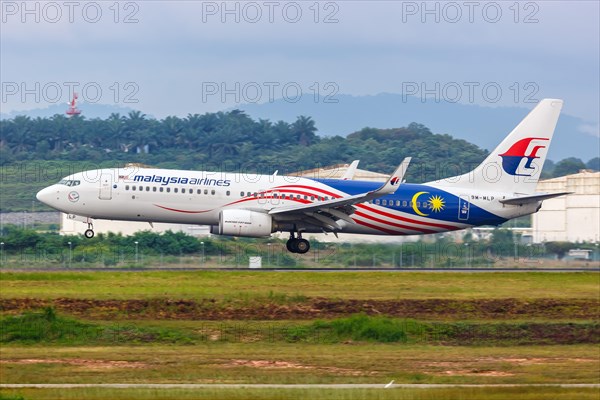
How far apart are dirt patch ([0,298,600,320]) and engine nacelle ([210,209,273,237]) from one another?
9683 mm

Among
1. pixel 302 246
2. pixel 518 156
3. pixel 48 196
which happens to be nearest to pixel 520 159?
pixel 518 156

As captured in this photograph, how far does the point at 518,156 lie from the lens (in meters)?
49.1

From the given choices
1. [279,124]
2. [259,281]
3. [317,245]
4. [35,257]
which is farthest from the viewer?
[279,124]

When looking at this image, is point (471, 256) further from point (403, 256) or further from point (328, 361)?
point (328, 361)

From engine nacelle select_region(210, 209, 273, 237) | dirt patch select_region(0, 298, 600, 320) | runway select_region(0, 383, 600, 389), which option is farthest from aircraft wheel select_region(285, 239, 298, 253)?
runway select_region(0, 383, 600, 389)

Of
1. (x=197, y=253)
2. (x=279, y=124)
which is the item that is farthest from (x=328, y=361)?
(x=279, y=124)

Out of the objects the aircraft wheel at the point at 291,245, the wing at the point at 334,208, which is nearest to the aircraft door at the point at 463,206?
the wing at the point at 334,208

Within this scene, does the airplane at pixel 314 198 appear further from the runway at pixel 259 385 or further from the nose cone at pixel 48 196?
the runway at pixel 259 385

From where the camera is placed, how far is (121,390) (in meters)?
22.1

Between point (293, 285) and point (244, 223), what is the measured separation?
6191 mm

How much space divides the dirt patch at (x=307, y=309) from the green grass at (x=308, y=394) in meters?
Result: 10.5

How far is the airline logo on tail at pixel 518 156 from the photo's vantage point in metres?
48.9

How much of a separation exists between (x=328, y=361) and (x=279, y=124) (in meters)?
89.7

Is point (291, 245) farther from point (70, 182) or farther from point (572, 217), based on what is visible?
point (572, 217)
